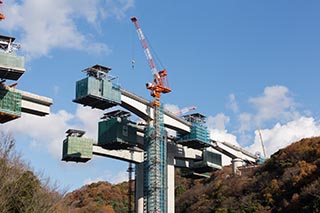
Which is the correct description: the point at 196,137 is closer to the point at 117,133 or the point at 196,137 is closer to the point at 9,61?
the point at 117,133

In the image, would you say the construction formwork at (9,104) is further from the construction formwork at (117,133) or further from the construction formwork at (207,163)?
the construction formwork at (207,163)

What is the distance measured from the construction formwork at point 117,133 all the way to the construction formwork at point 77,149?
2216 mm

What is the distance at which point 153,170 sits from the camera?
7962 cm

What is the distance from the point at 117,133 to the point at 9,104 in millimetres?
18079

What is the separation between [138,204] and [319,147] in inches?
1201

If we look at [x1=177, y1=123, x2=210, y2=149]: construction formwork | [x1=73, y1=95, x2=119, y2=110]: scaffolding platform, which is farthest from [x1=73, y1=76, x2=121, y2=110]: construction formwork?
[x1=177, y1=123, x2=210, y2=149]: construction formwork

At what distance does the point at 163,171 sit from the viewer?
81250mm

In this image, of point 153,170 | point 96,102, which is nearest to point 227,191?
point 153,170

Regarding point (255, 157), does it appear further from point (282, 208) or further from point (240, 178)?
point (282, 208)

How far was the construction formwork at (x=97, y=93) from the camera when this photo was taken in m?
70.3

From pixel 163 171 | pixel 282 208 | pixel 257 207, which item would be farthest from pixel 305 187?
pixel 163 171

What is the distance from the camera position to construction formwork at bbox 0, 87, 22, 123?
2507 inches

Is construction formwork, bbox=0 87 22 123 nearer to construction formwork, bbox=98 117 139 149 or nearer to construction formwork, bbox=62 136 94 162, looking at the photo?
construction formwork, bbox=62 136 94 162

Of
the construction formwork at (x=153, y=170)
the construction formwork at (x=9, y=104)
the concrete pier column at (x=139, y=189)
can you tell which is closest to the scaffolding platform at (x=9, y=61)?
the construction formwork at (x=9, y=104)
